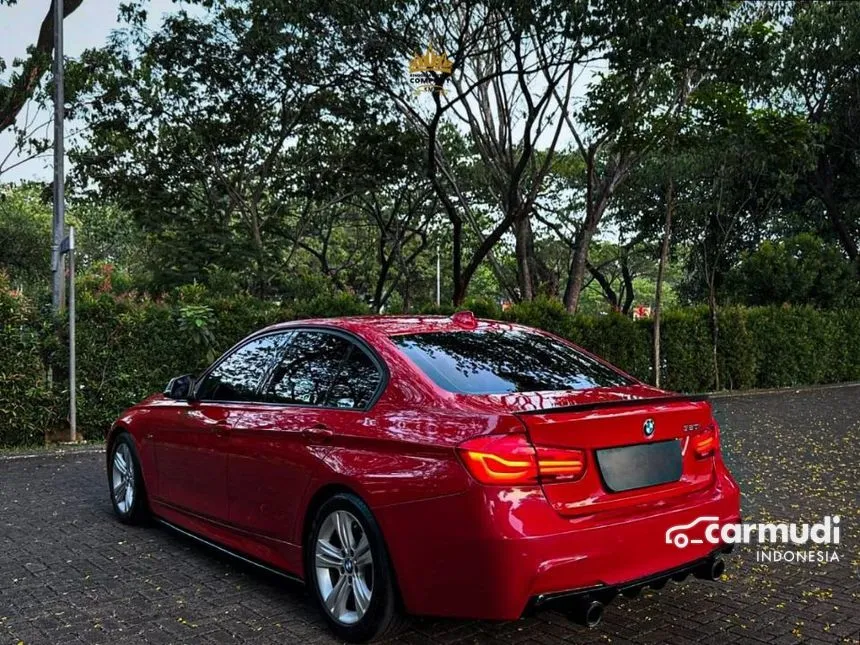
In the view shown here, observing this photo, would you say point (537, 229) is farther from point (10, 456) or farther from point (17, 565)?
point (17, 565)

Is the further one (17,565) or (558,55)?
(558,55)

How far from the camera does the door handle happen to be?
3926 mm

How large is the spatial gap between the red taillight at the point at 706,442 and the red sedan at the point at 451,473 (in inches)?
0.4

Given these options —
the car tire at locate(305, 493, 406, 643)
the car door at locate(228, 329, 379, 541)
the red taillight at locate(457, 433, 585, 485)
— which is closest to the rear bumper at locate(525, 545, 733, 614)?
the red taillight at locate(457, 433, 585, 485)

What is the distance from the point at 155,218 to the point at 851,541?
62.2ft

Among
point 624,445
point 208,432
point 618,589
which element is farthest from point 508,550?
point 208,432

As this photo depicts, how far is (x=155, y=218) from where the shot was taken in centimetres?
2092

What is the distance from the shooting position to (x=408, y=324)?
4598mm

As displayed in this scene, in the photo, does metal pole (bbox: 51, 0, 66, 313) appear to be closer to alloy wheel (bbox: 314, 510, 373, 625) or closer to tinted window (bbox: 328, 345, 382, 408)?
tinted window (bbox: 328, 345, 382, 408)

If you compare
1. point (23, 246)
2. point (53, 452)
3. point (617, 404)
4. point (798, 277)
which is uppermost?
point (23, 246)

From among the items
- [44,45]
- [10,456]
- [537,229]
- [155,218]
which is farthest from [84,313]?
[537,229]

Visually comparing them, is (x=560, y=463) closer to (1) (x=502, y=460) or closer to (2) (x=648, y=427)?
(1) (x=502, y=460)

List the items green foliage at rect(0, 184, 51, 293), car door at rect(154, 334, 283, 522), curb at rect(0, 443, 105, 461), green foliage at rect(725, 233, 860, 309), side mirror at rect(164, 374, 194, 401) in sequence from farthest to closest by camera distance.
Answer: green foliage at rect(0, 184, 51, 293), green foliage at rect(725, 233, 860, 309), curb at rect(0, 443, 105, 461), side mirror at rect(164, 374, 194, 401), car door at rect(154, 334, 283, 522)

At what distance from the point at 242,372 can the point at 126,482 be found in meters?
1.78
